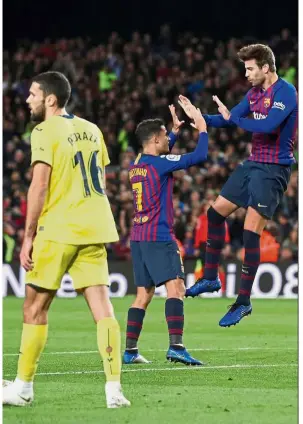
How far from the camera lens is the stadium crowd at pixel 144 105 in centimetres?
2295

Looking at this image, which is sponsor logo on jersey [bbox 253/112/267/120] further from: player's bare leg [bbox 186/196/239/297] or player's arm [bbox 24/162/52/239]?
player's arm [bbox 24/162/52/239]

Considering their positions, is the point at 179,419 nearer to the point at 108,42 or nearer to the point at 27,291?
the point at 27,291

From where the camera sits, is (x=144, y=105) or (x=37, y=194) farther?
(x=144, y=105)

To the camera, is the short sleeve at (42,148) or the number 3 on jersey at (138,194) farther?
the number 3 on jersey at (138,194)

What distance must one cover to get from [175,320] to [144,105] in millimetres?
17944

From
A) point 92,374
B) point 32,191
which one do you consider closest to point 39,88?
point 32,191

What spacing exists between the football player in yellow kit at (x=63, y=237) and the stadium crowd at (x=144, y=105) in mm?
13950

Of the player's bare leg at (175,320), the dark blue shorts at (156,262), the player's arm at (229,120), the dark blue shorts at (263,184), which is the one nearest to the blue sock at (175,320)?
the player's bare leg at (175,320)

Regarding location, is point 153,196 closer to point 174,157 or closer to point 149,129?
point 174,157

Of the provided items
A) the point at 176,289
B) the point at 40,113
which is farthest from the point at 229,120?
the point at 40,113

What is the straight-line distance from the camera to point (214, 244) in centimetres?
1005

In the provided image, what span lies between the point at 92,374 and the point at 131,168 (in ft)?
7.46

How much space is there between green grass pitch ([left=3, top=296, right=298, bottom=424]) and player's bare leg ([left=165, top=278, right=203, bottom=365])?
13 centimetres

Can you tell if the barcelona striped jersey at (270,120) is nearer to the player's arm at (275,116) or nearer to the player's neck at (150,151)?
the player's arm at (275,116)
